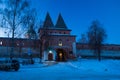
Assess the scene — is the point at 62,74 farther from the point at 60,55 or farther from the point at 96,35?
the point at 60,55

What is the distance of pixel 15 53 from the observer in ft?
237

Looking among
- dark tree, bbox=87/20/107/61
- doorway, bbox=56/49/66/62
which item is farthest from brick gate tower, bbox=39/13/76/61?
dark tree, bbox=87/20/107/61

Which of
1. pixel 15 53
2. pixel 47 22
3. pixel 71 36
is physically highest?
pixel 47 22

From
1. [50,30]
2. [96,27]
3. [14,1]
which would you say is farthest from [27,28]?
[50,30]

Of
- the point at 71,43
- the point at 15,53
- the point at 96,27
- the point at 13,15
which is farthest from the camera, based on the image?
the point at 15,53

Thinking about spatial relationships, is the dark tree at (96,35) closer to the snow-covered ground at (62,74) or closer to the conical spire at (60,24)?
the conical spire at (60,24)

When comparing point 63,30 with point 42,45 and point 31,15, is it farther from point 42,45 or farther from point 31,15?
point 31,15

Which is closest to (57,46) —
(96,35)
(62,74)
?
(96,35)

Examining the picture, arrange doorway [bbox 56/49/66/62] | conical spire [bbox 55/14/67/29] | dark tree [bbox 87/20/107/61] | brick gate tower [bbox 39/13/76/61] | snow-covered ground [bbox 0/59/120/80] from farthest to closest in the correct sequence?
1. conical spire [bbox 55/14/67/29]
2. doorway [bbox 56/49/66/62]
3. brick gate tower [bbox 39/13/76/61]
4. dark tree [bbox 87/20/107/61]
5. snow-covered ground [bbox 0/59/120/80]

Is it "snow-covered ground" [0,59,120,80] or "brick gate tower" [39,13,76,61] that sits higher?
"brick gate tower" [39,13,76,61]

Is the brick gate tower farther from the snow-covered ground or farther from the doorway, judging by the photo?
the snow-covered ground

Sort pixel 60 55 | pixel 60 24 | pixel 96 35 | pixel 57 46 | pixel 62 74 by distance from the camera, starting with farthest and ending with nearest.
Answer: pixel 60 24 → pixel 60 55 → pixel 57 46 → pixel 96 35 → pixel 62 74

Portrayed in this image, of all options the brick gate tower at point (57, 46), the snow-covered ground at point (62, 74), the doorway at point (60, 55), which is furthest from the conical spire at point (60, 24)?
the snow-covered ground at point (62, 74)

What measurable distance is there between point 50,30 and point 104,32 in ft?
68.8
